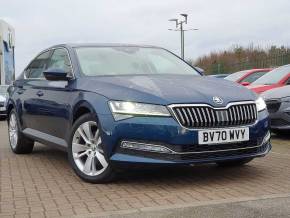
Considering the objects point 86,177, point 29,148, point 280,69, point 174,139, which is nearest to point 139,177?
point 86,177

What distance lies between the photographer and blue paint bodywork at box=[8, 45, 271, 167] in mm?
5141

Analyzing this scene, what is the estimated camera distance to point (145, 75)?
242 inches

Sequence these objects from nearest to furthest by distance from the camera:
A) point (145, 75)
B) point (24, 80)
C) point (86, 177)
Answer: point (86, 177), point (145, 75), point (24, 80)

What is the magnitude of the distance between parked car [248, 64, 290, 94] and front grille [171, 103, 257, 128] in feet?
17.7

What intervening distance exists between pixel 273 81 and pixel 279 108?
2218 mm

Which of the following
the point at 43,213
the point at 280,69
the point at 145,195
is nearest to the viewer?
the point at 43,213

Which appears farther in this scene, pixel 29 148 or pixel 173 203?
pixel 29 148

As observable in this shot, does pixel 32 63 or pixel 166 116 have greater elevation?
pixel 32 63

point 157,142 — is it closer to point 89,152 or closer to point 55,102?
point 89,152

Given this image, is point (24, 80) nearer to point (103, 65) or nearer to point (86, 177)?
point (103, 65)

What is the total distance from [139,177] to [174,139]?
986 mm

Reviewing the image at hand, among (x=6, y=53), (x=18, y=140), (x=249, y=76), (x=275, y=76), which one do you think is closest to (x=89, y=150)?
(x=18, y=140)

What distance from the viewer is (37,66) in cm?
787

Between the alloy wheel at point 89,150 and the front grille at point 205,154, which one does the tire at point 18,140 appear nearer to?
the alloy wheel at point 89,150
